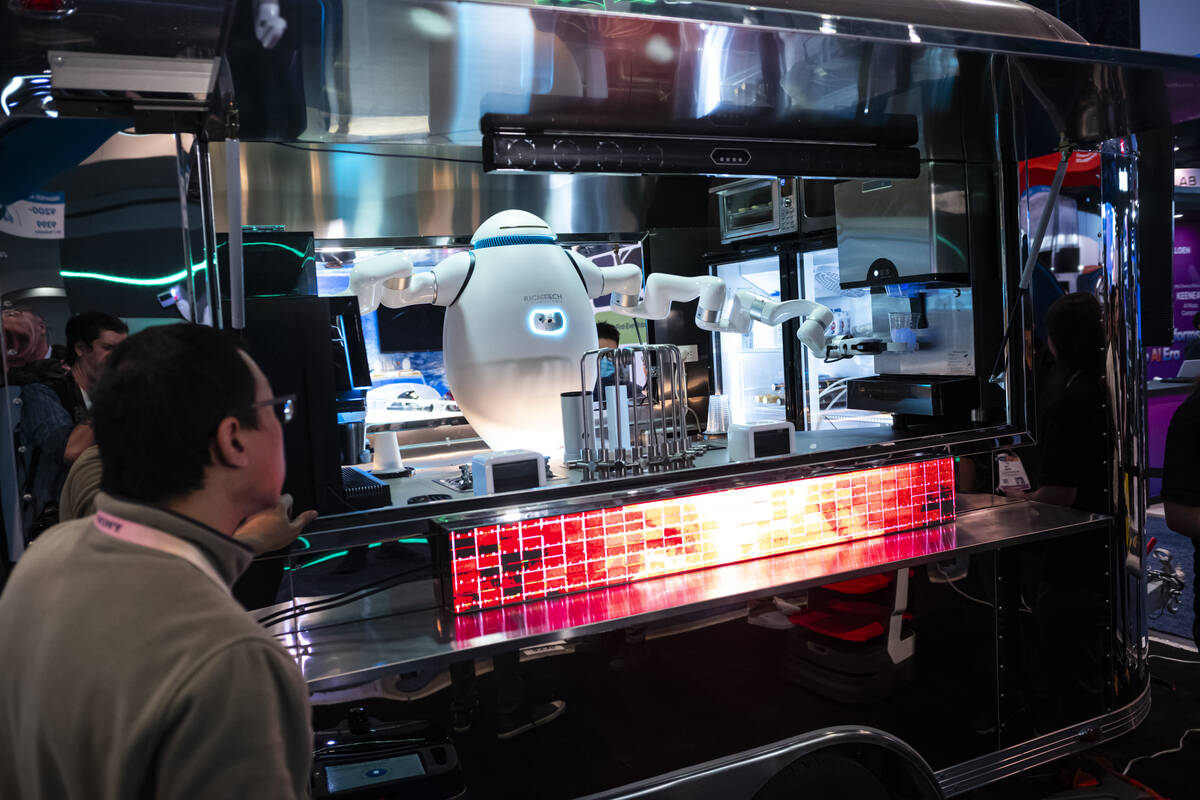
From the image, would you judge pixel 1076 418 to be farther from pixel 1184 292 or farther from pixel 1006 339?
pixel 1184 292

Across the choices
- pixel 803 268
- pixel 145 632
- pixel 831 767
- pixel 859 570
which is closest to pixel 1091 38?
pixel 803 268

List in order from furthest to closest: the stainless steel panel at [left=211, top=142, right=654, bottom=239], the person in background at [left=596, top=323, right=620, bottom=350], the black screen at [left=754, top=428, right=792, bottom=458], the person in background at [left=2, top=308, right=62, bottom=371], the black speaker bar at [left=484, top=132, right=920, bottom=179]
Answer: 1. the person in background at [left=596, top=323, right=620, bottom=350]
2. the stainless steel panel at [left=211, top=142, right=654, bottom=239]
3. the black screen at [left=754, top=428, right=792, bottom=458]
4. the black speaker bar at [left=484, top=132, right=920, bottom=179]
5. the person in background at [left=2, top=308, right=62, bottom=371]

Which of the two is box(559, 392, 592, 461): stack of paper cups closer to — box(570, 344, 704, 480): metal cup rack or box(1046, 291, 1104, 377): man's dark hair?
box(570, 344, 704, 480): metal cup rack

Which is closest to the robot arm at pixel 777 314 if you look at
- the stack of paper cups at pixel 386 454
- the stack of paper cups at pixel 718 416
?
the stack of paper cups at pixel 718 416

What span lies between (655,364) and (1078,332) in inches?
71.4

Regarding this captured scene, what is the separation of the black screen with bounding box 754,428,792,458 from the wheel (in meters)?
0.98

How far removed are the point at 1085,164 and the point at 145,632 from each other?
3722 millimetres

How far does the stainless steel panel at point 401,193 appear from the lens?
4.14 meters

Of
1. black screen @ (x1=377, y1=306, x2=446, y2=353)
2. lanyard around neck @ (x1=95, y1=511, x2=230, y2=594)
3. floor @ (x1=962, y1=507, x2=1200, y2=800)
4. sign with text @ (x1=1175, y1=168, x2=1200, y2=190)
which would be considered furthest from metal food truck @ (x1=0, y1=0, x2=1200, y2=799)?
sign with text @ (x1=1175, y1=168, x2=1200, y2=190)

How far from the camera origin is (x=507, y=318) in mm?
3107

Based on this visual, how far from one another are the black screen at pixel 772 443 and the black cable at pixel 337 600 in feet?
3.83

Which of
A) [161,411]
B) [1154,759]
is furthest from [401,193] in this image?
[1154,759]

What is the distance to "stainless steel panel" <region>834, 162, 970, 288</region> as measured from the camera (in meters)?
3.70

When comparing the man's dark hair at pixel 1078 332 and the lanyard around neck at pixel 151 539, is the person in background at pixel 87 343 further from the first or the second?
the man's dark hair at pixel 1078 332
